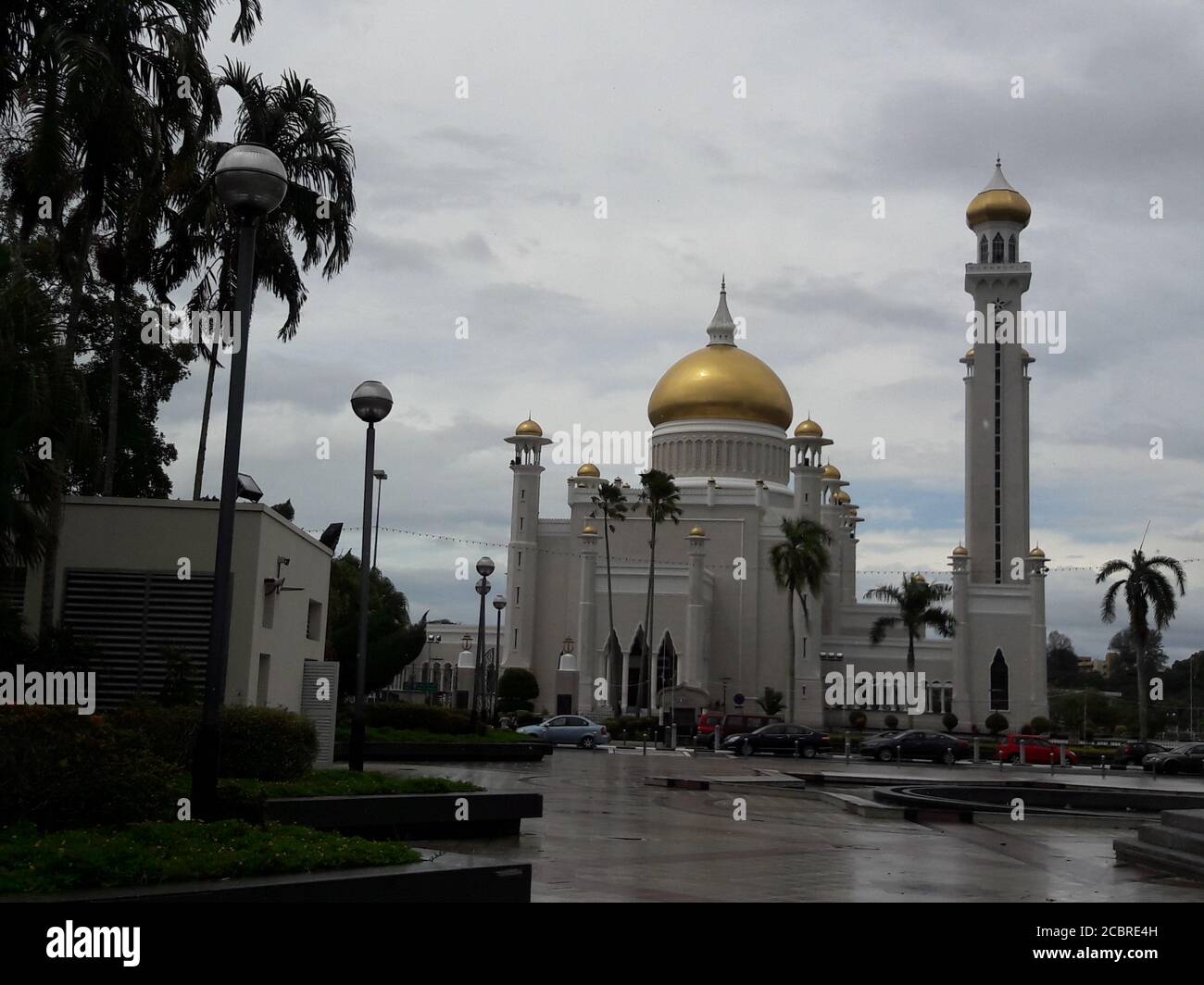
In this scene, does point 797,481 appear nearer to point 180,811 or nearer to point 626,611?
point 626,611

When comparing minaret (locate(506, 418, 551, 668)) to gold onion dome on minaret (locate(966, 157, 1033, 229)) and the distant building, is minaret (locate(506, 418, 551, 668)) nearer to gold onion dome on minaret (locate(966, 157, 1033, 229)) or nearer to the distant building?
gold onion dome on minaret (locate(966, 157, 1033, 229))

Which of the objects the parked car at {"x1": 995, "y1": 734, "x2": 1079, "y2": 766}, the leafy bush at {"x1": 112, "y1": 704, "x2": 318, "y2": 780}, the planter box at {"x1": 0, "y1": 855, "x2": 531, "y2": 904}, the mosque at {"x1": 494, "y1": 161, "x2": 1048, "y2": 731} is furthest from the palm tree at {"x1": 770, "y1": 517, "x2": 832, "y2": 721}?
the planter box at {"x1": 0, "y1": 855, "x2": 531, "y2": 904}

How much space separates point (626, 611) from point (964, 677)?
1645 centimetres

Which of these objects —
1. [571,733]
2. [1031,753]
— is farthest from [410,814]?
[1031,753]

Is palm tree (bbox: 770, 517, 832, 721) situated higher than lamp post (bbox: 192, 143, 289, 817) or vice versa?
palm tree (bbox: 770, 517, 832, 721)

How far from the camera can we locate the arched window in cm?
6259

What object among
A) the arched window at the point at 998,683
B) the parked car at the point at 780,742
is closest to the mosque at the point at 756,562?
the arched window at the point at 998,683

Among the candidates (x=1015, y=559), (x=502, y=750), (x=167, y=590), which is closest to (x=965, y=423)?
(x=1015, y=559)

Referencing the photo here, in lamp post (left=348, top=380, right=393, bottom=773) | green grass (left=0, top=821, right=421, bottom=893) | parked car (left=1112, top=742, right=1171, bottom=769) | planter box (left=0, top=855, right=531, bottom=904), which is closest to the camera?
planter box (left=0, top=855, right=531, bottom=904)

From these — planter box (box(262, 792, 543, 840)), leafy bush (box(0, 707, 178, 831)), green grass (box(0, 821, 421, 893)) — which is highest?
Result: leafy bush (box(0, 707, 178, 831))

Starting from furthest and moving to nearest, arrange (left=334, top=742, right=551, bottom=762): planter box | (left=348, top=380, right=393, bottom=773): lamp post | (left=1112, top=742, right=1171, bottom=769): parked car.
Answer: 1. (left=1112, top=742, right=1171, bottom=769): parked car
2. (left=334, top=742, right=551, bottom=762): planter box
3. (left=348, top=380, right=393, bottom=773): lamp post

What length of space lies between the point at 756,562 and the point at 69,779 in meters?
58.4

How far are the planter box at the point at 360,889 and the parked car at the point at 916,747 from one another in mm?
31781

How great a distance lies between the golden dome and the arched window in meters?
16.5
